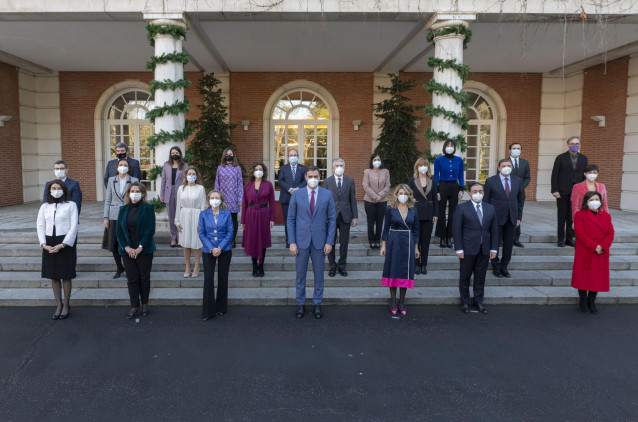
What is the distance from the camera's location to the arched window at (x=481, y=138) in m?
14.8

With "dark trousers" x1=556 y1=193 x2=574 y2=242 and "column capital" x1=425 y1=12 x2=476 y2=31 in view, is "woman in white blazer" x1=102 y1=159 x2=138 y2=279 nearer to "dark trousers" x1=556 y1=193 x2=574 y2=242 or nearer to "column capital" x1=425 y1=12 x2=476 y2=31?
"column capital" x1=425 y1=12 x2=476 y2=31

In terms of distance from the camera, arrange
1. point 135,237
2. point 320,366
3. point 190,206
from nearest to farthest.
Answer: point 320,366
point 135,237
point 190,206

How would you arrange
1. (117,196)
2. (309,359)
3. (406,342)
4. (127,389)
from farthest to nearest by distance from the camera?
(117,196), (406,342), (309,359), (127,389)

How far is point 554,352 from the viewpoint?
4.32 meters

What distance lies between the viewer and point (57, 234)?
5.20 metres

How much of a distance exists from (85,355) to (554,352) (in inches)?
194

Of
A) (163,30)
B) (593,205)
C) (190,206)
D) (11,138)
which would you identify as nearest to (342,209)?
(190,206)

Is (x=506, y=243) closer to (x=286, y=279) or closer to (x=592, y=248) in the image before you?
(x=592, y=248)

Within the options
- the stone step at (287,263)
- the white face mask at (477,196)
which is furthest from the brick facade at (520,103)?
the white face mask at (477,196)

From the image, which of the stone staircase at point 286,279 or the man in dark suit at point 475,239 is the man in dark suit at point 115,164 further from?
the man in dark suit at point 475,239

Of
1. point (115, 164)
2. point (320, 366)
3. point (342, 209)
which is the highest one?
point (115, 164)

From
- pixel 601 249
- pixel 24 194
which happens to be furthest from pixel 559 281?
pixel 24 194

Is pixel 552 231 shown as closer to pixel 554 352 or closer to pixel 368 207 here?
pixel 368 207

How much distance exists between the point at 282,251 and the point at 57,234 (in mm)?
3464
